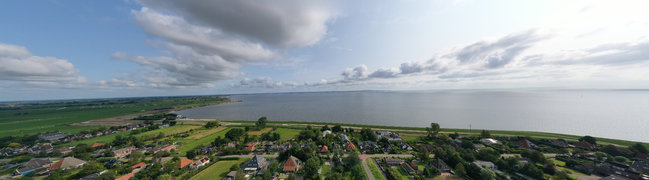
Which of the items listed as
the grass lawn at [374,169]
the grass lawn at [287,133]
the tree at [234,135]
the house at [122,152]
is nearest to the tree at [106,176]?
the house at [122,152]

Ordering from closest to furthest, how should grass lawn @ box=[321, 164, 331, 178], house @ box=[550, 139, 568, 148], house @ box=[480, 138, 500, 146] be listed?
grass lawn @ box=[321, 164, 331, 178] < house @ box=[550, 139, 568, 148] < house @ box=[480, 138, 500, 146]

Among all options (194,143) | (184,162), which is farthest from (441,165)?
(194,143)

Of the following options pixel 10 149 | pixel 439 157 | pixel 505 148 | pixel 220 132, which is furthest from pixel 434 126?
pixel 10 149

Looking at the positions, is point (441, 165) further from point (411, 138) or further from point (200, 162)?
point (200, 162)

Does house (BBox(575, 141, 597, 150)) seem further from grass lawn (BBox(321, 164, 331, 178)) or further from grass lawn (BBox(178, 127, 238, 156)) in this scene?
grass lawn (BBox(178, 127, 238, 156))

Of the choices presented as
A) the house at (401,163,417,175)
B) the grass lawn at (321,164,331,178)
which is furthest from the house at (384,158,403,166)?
the grass lawn at (321,164,331,178)

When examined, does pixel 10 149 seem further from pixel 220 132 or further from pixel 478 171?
pixel 478 171
